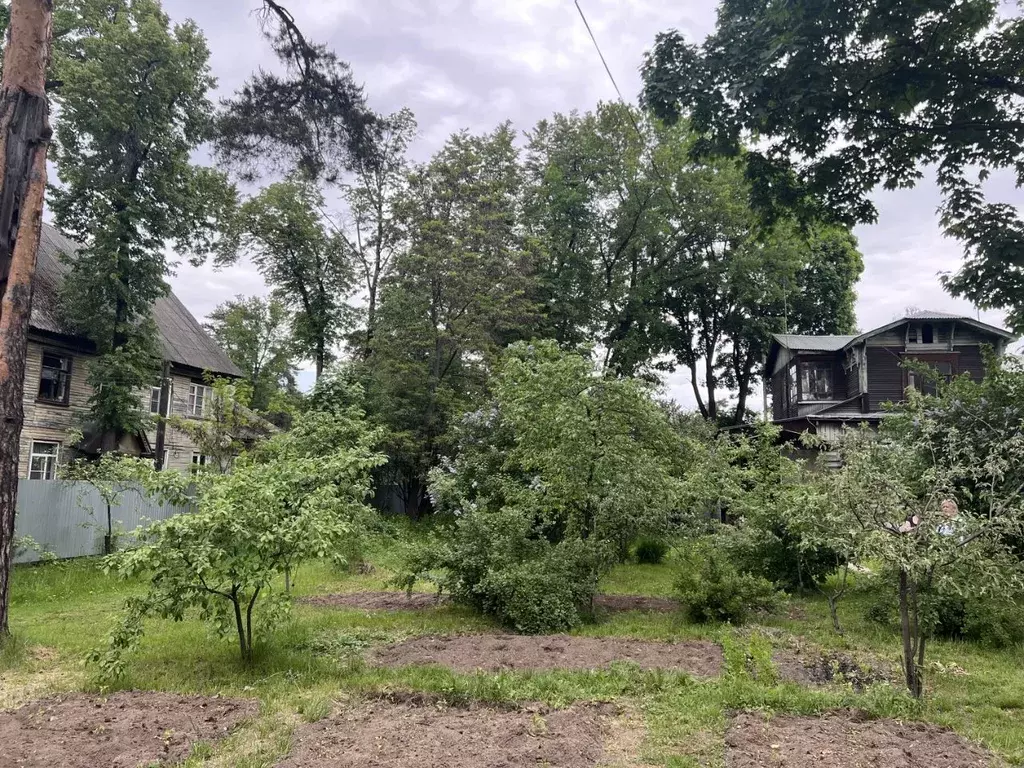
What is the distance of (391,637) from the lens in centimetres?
709

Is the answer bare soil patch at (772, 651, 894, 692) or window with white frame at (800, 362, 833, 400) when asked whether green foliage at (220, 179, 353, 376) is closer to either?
window with white frame at (800, 362, 833, 400)

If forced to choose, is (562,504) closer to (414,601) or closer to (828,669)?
(414,601)

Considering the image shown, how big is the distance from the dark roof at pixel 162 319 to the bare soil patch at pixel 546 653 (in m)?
16.8

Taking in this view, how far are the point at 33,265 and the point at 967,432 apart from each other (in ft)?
38.8

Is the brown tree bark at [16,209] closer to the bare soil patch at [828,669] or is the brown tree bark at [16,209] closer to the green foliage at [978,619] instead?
the bare soil patch at [828,669]

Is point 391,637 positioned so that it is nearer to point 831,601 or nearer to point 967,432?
point 831,601

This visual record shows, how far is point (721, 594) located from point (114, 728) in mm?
6491

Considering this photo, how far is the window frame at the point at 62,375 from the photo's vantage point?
19.0 meters

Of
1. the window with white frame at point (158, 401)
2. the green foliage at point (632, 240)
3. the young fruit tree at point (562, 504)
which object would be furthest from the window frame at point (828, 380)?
the window with white frame at point (158, 401)

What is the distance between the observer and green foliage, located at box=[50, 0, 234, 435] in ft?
57.9

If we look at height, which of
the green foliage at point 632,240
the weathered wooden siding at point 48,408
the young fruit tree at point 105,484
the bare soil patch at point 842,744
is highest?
the green foliage at point 632,240

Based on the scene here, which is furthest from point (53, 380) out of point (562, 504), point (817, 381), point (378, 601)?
point (817, 381)

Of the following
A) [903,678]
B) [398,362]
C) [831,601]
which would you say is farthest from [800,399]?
[903,678]

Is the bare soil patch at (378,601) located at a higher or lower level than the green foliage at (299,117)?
lower
